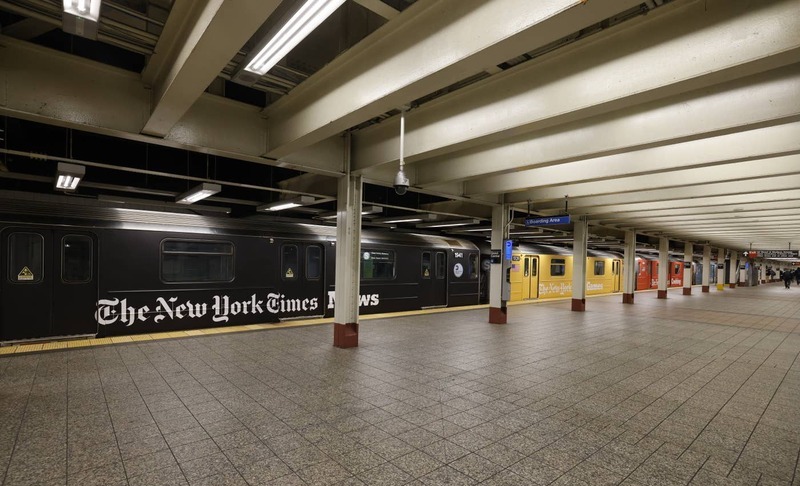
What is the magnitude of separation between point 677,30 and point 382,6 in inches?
94.5

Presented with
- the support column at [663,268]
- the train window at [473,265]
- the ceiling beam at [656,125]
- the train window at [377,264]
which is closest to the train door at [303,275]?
the train window at [377,264]

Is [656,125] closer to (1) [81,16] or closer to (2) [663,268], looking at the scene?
(1) [81,16]

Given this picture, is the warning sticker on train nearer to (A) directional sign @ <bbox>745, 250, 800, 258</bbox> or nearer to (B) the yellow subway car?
(B) the yellow subway car

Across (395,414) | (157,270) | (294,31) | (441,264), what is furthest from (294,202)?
(441,264)

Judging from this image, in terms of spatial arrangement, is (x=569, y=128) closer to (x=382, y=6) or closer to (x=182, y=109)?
(x=382, y=6)

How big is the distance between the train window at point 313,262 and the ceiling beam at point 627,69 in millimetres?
5139

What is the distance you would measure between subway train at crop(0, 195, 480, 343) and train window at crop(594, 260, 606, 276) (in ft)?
44.9

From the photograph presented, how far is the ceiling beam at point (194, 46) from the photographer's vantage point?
2676 mm

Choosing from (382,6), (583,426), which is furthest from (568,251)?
(382,6)

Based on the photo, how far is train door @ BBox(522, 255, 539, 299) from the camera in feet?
52.1

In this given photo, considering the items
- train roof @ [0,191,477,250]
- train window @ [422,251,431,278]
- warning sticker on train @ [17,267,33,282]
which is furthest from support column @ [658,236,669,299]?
warning sticker on train @ [17,267,33,282]

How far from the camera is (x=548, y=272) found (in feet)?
56.3

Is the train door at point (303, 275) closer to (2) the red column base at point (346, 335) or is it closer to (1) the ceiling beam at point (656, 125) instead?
(2) the red column base at point (346, 335)

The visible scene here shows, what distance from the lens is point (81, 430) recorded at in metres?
3.50
